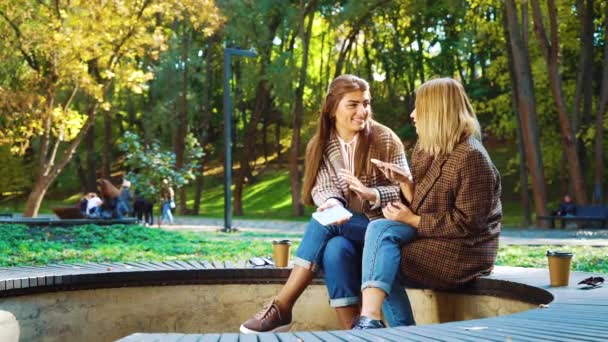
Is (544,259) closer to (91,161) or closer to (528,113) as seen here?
(528,113)

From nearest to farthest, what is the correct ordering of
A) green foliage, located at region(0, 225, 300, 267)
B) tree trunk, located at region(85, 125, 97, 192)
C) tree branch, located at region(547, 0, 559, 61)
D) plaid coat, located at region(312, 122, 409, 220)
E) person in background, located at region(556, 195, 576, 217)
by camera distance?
1. plaid coat, located at region(312, 122, 409, 220)
2. green foliage, located at region(0, 225, 300, 267)
3. tree branch, located at region(547, 0, 559, 61)
4. person in background, located at region(556, 195, 576, 217)
5. tree trunk, located at region(85, 125, 97, 192)

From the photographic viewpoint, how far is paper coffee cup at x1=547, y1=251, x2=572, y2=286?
5586 millimetres

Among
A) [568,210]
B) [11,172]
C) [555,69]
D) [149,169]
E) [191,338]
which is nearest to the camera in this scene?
[191,338]

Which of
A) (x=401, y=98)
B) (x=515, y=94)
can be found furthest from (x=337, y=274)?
(x=401, y=98)

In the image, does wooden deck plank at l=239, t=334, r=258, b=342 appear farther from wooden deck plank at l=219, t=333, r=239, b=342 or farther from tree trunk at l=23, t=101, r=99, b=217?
tree trunk at l=23, t=101, r=99, b=217

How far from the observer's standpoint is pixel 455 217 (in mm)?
5277

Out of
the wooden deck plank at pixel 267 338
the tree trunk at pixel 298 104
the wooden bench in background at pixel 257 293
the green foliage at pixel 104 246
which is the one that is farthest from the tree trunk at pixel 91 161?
the wooden deck plank at pixel 267 338

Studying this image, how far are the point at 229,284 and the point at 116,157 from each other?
58256mm

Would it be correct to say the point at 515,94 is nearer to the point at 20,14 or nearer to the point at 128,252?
the point at 20,14

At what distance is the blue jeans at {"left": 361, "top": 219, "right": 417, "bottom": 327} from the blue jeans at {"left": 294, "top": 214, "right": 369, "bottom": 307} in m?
0.24

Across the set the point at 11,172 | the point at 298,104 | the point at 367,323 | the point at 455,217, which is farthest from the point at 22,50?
the point at 11,172

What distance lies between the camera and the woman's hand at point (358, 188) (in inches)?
217

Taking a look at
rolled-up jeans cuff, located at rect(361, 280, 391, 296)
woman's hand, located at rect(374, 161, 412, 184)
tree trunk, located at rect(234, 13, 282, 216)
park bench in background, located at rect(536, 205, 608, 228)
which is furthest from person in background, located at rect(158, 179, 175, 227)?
rolled-up jeans cuff, located at rect(361, 280, 391, 296)

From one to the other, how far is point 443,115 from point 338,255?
3.25ft
